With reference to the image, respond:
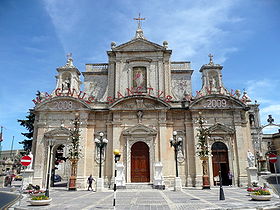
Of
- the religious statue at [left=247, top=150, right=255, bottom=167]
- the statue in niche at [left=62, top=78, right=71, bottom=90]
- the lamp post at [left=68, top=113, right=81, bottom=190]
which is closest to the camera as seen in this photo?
the lamp post at [left=68, top=113, right=81, bottom=190]

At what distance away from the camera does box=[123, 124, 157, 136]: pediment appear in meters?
24.9

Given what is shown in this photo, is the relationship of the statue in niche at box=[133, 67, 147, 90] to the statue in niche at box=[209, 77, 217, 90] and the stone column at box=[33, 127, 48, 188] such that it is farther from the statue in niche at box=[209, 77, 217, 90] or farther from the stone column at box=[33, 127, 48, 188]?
the stone column at box=[33, 127, 48, 188]

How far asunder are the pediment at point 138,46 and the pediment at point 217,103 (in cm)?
806

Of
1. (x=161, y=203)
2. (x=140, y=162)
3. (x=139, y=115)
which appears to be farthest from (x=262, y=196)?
(x=139, y=115)

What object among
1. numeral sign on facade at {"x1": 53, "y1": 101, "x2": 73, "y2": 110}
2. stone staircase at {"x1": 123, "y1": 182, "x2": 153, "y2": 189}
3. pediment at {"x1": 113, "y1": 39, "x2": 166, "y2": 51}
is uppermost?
pediment at {"x1": 113, "y1": 39, "x2": 166, "y2": 51}

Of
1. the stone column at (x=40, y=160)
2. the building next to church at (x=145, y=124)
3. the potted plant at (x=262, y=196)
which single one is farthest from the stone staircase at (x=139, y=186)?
the potted plant at (x=262, y=196)

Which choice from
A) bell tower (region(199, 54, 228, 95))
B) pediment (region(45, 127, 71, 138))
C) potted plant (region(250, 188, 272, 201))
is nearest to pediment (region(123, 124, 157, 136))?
pediment (region(45, 127, 71, 138))

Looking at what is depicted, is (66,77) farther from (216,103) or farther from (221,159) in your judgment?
(221,159)

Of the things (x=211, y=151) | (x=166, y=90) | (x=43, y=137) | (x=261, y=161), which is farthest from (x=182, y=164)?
(x=261, y=161)

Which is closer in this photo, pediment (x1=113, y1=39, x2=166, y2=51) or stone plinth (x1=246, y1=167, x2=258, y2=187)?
stone plinth (x1=246, y1=167, x2=258, y2=187)

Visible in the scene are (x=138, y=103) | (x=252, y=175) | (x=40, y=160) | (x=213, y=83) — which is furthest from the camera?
(x=213, y=83)

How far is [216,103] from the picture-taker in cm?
2577

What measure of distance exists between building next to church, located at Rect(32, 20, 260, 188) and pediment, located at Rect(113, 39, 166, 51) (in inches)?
17.0

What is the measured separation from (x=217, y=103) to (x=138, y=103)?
8.61m
